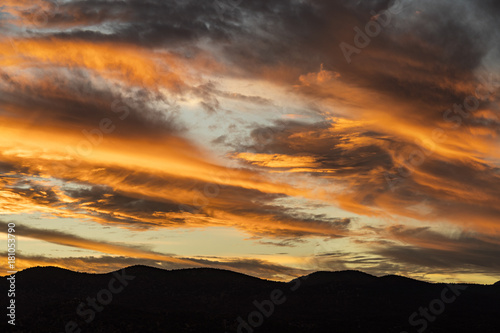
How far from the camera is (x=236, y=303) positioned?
4031 inches

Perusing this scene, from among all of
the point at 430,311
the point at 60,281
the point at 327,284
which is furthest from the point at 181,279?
the point at 430,311

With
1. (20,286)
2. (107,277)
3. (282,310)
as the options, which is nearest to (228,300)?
(282,310)

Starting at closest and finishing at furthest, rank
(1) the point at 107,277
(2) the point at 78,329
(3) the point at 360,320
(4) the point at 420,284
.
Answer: (2) the point at 78,329 → (3) the point at 360,320 → (1) the point at 107,277 → (4) the point at 420,284

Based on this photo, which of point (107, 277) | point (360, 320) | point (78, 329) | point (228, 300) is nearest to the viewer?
point (78, 329)

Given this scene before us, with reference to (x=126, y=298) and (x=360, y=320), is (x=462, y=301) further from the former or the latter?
(x=126, y=298)

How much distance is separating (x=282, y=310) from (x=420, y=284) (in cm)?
4500

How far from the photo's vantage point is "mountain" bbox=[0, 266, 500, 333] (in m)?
76.4

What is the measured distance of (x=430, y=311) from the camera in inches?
3888

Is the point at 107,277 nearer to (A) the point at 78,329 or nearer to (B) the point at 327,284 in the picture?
(A) the point at 78,329

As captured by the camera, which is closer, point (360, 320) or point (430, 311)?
point (360, 320)

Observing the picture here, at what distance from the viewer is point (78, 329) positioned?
235ft

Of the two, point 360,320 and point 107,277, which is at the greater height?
point 107,277

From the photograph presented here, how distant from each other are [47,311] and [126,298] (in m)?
25.6

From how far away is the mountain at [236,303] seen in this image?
76.4 m
